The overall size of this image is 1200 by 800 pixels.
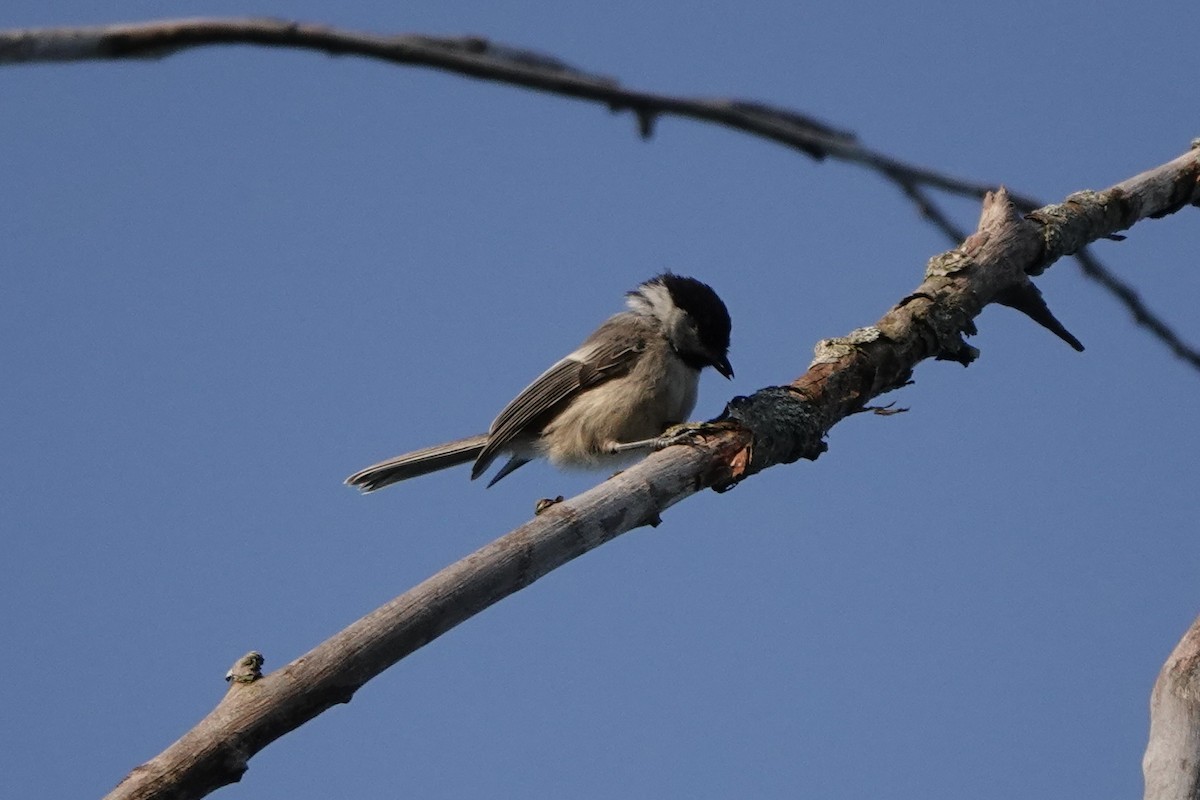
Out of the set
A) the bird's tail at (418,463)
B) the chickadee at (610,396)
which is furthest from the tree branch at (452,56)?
the bird's tail at (418,463)

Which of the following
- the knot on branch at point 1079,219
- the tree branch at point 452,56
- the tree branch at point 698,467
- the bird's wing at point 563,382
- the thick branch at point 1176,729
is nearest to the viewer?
the tree branch at point 452,56

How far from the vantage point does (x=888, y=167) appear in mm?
1125

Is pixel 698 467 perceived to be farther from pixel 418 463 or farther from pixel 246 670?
pixel 418 463

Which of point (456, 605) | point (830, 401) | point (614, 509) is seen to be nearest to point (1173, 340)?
point (830, 401)

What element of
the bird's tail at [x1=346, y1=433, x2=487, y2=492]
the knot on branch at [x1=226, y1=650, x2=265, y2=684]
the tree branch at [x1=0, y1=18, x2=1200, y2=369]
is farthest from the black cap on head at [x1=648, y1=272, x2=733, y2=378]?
the tree branch at [x1=0, y1=18, x2=1200, y2=369]

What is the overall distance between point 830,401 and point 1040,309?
95cm

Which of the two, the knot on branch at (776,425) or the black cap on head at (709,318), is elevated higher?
the black cap on head at (709,318)

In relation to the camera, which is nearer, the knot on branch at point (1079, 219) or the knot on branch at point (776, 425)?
the knot on branch at point (776, 425)

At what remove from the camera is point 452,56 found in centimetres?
98

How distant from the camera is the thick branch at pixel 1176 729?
272 cm

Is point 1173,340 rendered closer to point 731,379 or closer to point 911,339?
point 911,339

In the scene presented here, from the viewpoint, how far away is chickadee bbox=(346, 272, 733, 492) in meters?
5.39

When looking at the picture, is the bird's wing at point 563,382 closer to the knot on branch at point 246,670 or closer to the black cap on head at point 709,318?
the black cap on head at point 709,318

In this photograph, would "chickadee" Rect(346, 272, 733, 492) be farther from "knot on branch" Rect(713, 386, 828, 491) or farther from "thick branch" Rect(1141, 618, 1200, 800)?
"thick branch" Rect(1141, 618, 1200, 800)
